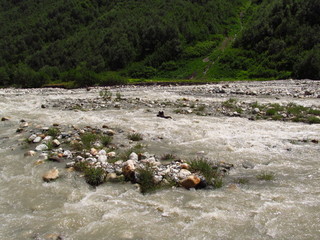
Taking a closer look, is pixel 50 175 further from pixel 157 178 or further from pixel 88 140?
pixel 157 178

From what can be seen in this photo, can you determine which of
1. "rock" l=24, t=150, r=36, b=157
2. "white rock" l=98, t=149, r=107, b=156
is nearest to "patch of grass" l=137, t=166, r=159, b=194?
"white rock" l=98, t=149, r=107, b=156

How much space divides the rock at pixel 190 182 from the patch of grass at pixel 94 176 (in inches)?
81.8

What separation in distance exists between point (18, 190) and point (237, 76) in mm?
48445

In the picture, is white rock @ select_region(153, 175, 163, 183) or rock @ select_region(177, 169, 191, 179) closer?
white rock @ select_region(153, 175, 163, 183)

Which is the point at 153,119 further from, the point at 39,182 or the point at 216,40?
the point at 216,40

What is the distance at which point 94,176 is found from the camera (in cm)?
569

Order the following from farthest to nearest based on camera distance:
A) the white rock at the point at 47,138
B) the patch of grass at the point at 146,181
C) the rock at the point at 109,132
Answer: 1. the rock at the point at 109,132
2. the white rock at the point at 47,138
3. the patch of grass at the point at 146,181

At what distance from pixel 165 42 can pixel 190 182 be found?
74.1 metres

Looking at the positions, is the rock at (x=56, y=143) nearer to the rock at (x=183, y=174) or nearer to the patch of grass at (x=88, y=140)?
the patch of grass at (x=88, y=140)

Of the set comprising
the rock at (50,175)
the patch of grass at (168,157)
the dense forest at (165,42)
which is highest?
the dense forest at (165,42)

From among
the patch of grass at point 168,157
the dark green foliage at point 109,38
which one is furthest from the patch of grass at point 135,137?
the dark green foliage at point 109,38

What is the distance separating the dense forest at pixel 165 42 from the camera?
46656mm

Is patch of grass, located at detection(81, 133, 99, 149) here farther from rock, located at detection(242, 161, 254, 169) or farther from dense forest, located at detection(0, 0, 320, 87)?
dense forest, located at detection(0, 0, 320, 87)

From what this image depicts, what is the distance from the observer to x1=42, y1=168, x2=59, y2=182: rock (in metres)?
5.83
